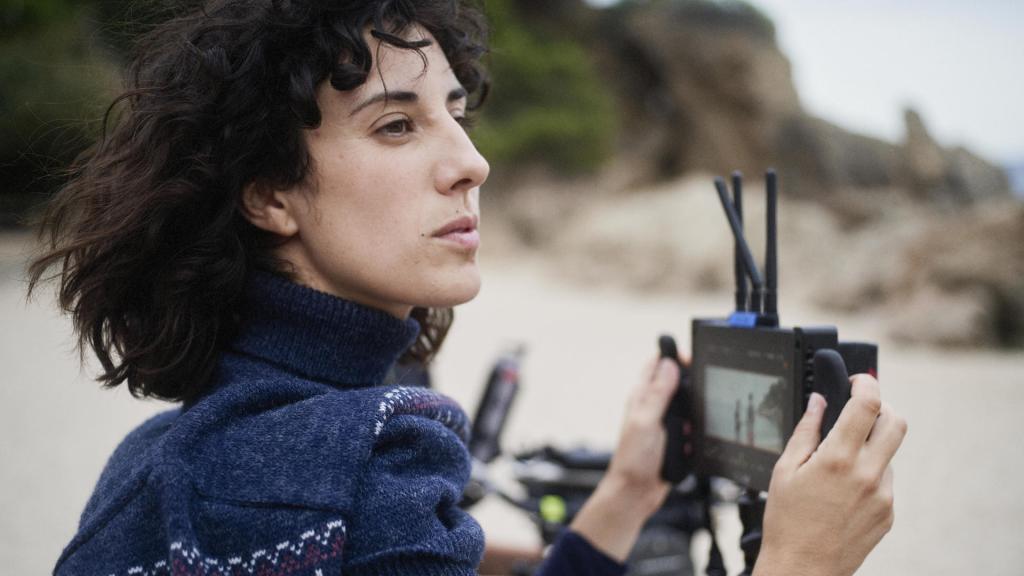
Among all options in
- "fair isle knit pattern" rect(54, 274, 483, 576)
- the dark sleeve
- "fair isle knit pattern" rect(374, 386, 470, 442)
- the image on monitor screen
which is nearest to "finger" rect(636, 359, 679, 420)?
the image on monitor screen

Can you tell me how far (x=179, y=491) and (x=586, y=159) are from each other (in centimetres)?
2184

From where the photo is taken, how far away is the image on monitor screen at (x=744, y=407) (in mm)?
1159

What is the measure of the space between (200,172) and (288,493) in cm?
47

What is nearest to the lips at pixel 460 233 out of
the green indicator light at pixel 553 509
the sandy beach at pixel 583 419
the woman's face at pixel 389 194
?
the woman's face at pixel 389 194

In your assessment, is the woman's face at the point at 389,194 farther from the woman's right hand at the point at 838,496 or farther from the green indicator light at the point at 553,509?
the green indicator light at the point at 553,509

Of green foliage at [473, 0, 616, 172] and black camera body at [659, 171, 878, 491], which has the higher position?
green foliage at [473, 0, 616, 172]

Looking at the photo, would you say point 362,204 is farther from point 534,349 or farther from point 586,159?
point 586,159

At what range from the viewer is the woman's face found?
116 cm

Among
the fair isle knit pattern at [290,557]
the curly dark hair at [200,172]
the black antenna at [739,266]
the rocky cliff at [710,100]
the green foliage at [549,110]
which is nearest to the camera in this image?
the fair isle knit pattern at [290,557]

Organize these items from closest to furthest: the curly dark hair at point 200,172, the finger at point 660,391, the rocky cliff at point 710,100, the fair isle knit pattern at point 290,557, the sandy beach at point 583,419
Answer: the fair isle knit pattern at point 290,557 < the curly dark hair at point 200,172 < the finger at point 660,391 < the sandy beach at point 583,419 < the rocky cliff at point 710,100

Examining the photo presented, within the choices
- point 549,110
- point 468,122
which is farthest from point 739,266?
point 549,110

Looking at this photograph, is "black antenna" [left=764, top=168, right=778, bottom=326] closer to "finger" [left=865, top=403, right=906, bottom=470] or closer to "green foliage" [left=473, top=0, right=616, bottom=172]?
"finger" [left=865, top=403, right=906, bottom=470]

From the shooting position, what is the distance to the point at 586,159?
73.4 ft

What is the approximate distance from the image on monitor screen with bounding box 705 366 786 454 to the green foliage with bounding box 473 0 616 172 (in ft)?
67.9
